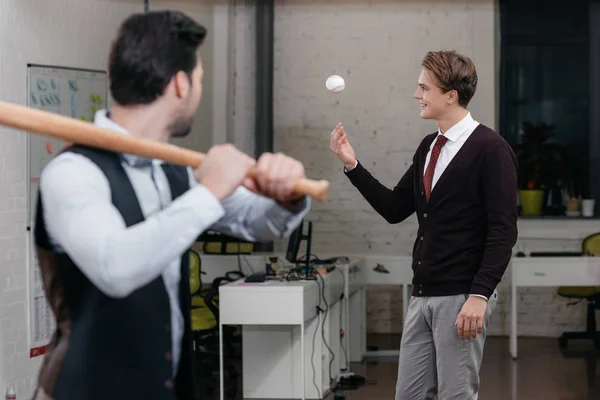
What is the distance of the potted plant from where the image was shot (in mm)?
8719

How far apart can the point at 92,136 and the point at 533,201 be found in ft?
25.0

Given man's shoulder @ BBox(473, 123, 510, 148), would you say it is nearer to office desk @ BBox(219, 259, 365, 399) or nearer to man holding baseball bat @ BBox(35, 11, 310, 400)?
man holding baseball bat @ BBox(35, 11, 310, 400)

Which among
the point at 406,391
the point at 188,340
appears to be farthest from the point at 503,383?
the point at 188,340

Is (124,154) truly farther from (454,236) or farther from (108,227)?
(454,236)

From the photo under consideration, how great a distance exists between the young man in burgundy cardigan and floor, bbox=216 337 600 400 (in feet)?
10.1

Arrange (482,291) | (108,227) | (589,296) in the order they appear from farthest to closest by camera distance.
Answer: (589,296) < (482,291) < (108,227)

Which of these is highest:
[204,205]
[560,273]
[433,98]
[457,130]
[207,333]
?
[433,98]

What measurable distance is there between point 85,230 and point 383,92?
25.0 feet

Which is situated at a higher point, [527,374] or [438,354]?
[438,354]

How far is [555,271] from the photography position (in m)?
7.71

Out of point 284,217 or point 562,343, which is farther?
point 562,343

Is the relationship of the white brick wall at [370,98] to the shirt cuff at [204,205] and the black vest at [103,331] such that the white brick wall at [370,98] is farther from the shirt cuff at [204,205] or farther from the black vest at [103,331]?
the shirt cuff at [204,205]

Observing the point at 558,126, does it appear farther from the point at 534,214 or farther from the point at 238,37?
the point at 238,37

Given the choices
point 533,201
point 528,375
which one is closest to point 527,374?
point 528,375
